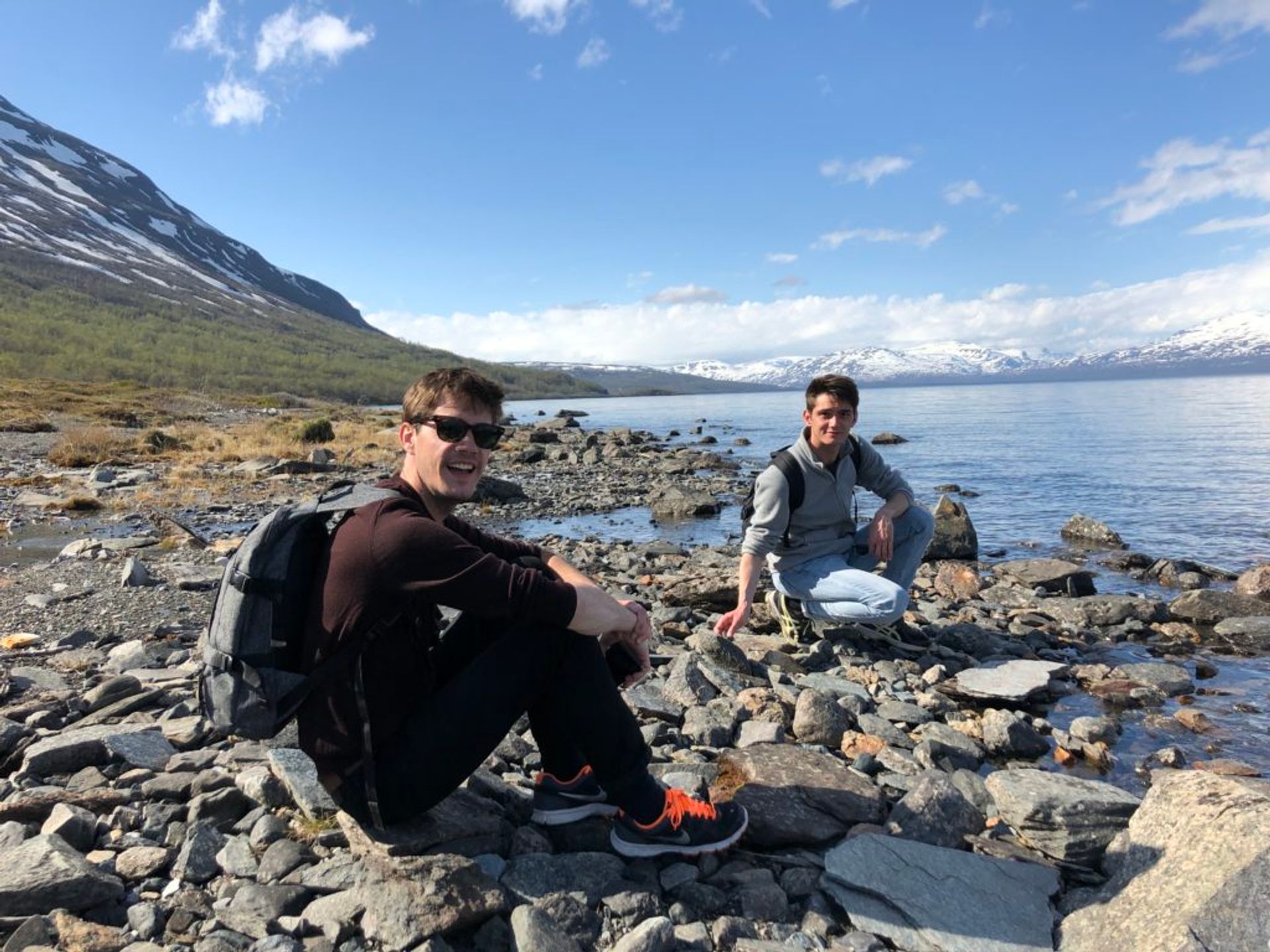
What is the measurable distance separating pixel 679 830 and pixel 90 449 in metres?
28.1

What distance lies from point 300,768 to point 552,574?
1619 millimetres

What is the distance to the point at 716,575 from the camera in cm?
936

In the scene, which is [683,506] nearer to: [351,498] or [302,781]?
[302,781]

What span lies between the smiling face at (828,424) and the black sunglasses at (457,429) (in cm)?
373

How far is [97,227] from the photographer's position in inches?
6191

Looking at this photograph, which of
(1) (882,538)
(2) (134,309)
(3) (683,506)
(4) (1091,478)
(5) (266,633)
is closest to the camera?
(5) (266,633)

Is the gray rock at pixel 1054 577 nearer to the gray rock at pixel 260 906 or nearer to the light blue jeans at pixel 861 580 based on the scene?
the light blue jeans at pixel 861 580

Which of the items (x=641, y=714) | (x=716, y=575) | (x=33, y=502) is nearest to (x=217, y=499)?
(x=33, y=502)

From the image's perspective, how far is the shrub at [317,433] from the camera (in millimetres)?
31719

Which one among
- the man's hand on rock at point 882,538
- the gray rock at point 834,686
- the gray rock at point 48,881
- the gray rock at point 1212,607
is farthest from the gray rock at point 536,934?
the gray rock at point 1212,607

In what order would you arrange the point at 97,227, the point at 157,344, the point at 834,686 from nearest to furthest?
the point at 834,686, the point at 157,344, the point at 97,227

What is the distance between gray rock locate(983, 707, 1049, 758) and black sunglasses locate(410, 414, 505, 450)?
14.6 feet

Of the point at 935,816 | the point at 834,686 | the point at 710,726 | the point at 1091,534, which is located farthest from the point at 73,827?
the point at 1091,534

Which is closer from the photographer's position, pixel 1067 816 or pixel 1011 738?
pixel 1067 816
